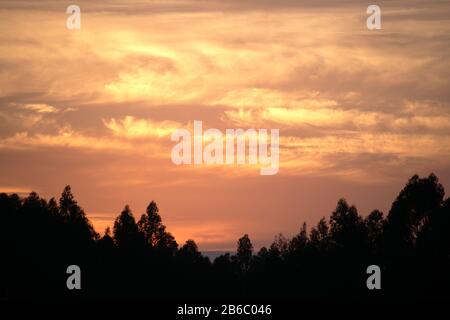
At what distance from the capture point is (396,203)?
138 meters

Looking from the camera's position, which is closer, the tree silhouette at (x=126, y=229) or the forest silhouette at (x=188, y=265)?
the forest silhouette at (x=188, y=265)

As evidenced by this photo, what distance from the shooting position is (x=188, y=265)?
19975 centimetres

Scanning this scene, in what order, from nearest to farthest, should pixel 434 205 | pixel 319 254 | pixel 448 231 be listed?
pixel 448 231
pixel 434 205
pixel 319 254

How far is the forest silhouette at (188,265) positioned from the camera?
129750 mm

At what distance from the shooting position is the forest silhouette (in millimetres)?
129750

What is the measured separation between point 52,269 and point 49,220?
13390 millimetres

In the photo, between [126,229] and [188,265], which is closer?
[126,229]

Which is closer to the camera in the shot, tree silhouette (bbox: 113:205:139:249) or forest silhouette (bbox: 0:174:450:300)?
forest silhouette (bbox: 0:174:450:300)
